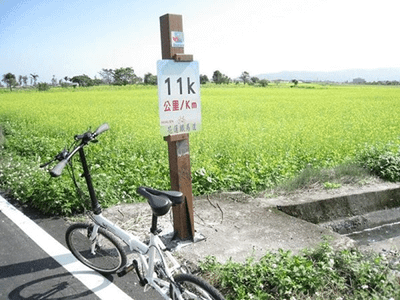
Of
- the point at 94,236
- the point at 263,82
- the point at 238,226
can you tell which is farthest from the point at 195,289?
the point at 263,82

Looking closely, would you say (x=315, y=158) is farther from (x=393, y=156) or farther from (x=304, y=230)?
(x=304, y=230)

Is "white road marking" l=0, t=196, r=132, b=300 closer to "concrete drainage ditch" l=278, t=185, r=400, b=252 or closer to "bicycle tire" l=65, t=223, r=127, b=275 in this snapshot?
"bicycle tire" l=65, t=223, r=127, b=275

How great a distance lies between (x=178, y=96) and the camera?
329 centimetres

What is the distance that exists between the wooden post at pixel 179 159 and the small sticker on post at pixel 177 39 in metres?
0.02

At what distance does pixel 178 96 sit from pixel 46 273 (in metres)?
1.80

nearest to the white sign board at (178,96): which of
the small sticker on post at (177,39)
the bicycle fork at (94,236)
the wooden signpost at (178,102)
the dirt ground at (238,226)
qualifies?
the wooden signpost at (178,102)

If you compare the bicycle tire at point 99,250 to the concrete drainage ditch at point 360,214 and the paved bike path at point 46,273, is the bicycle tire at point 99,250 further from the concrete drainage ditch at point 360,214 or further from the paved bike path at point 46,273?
the concrete drainage ditch at point 360,214

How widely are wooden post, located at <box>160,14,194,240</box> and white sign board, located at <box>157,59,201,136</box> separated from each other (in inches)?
2.8

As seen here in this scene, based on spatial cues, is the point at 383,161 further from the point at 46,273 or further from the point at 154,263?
the point at 46,273

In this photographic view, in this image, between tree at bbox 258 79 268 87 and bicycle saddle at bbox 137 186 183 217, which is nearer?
bicycle saddle at bbox 137 186 183 217

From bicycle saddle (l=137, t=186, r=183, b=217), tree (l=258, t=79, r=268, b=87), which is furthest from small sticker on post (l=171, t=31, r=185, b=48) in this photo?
tree (l=258, t=79, r=268, b=87)

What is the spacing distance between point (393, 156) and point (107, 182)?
14.1ft

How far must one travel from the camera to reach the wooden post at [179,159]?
3.26 meters

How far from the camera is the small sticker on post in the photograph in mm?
3268
